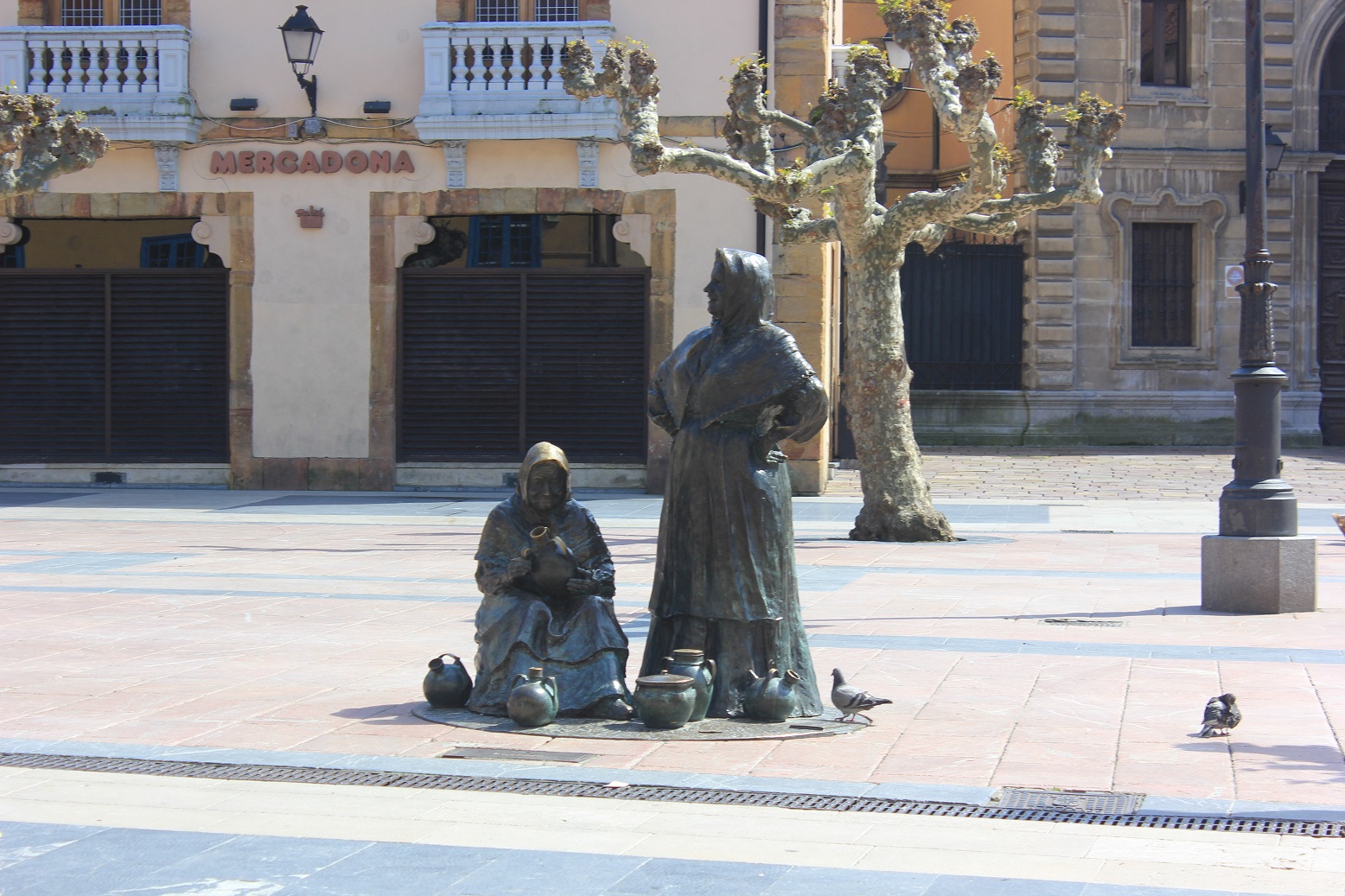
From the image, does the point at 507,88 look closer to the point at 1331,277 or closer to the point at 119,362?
the point at 119,362

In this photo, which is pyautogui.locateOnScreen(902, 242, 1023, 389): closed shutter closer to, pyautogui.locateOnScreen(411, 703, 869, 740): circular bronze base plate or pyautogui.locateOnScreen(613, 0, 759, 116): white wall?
pyautogui.locateOnScreen(613, 0, 759, 116): white wall

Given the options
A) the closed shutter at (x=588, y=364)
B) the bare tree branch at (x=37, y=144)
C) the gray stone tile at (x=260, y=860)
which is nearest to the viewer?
the gray stone tile at (x=260, y=860)

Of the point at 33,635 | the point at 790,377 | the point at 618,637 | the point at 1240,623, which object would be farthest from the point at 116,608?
the point at 1240,623

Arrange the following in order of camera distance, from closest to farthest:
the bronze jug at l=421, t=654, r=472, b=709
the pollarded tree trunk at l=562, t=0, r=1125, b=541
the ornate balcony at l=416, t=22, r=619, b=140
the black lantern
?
the bronze jug at l=421, t=654, r=472, b=709 < the pollarded tree trunk at l=562, t=0, r=1125, b=541 < the black lantern < the ornate balcony at l=416, t=22, r=619, b=140

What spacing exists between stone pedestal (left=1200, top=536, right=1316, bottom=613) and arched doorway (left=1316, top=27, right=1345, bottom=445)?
17554 millimetres

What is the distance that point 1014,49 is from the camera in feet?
89.9

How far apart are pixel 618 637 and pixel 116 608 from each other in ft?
15.5

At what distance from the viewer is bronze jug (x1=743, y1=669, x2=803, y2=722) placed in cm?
676

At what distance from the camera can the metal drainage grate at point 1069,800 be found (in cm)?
549

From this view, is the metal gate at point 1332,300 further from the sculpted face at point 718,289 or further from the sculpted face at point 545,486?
the sculpted face at point 545,486

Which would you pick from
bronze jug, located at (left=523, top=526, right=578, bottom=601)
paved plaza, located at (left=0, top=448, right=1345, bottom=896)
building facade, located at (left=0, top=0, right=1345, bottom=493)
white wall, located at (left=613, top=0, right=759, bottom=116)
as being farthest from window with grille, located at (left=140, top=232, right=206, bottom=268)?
bronze jug, located at (left=523, top=526, right=578, bottom=601)

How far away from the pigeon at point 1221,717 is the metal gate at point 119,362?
16.3m

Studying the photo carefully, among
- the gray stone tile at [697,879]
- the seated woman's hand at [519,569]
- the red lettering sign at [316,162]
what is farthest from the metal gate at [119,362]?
the gray stone tile at [697,879]

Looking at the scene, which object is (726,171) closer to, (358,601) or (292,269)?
(358,601)
